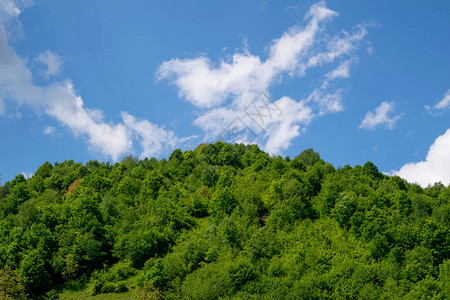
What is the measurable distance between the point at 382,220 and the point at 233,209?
104ft

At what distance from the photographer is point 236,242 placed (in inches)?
2766

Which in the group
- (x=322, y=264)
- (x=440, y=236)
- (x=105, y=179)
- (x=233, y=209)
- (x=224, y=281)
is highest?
(x=105, y=179)

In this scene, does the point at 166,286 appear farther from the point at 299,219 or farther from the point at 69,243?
the point at 299,219

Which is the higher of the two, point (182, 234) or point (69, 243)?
point (69, 243)

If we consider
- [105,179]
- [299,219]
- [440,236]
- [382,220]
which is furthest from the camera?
[105,179]

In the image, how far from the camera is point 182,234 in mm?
79625

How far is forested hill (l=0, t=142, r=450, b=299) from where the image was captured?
57500 millimetres

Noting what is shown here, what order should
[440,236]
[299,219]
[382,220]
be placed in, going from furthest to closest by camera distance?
[299,219], [382,220], [440,236]

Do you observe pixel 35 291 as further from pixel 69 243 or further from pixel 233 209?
pixel 233 209

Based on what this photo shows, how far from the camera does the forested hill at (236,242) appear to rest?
57.5 meters

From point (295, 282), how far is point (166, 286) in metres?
21.2

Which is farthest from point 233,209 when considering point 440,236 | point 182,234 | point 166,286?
point 440,236

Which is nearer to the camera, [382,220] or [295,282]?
[295,282]

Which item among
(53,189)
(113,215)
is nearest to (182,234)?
(113,215)
